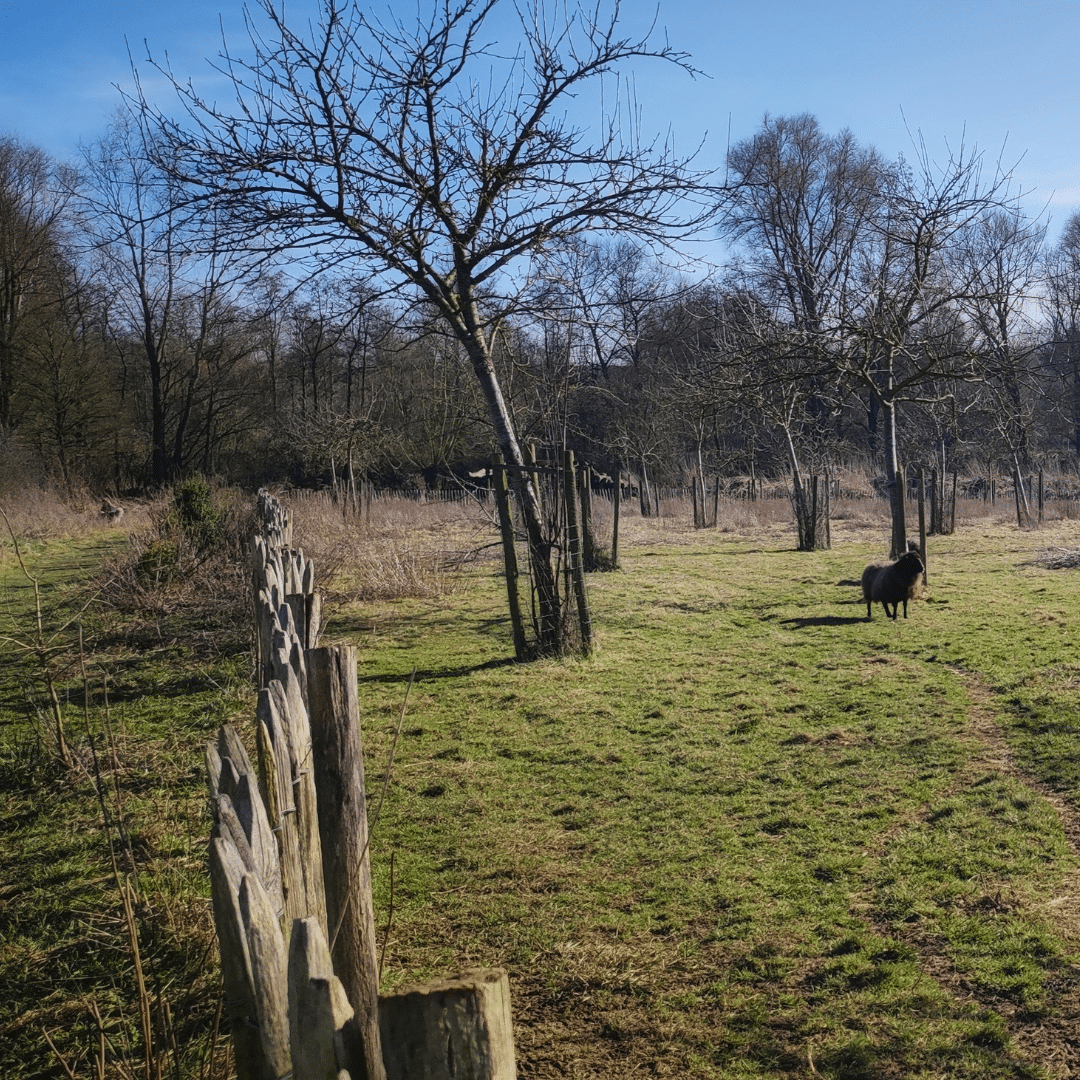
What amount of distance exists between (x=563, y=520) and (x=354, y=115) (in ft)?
13.7

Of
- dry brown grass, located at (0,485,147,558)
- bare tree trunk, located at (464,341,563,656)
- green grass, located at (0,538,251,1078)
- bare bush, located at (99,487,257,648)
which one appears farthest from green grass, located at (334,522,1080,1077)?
dry brown grass, located at (0,485,147,558)

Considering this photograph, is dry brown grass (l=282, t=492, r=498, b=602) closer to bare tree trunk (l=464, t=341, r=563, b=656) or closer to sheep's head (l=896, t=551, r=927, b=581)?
bare tree trunk (l=464, t=341, r=563, b=656)

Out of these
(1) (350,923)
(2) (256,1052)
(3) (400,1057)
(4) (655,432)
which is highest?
(4) (655,432)

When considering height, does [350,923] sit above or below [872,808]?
above

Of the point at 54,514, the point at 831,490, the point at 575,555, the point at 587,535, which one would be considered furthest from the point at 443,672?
the point at 831,490

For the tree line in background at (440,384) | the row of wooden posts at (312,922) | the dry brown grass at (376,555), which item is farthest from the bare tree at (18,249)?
the row of wooden posts at (312,922)

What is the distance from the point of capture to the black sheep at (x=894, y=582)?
33.9 feet

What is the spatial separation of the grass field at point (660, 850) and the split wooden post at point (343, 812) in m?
0.47

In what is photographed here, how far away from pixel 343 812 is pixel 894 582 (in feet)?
29.0

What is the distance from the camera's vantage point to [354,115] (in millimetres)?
8117

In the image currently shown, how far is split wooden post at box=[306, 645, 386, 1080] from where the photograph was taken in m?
2.79

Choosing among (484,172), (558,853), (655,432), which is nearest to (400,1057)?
(558,853)

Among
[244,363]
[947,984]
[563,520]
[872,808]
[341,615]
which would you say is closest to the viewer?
[947,984]

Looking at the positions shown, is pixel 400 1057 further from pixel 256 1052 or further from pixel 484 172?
pixel 484 172
